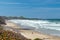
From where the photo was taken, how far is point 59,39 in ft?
84.2

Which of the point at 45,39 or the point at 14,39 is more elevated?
the point at 45,39

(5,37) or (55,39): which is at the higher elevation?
(55,39)

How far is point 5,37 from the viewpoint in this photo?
40.5 feet

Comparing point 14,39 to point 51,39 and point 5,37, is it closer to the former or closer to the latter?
point 5,37

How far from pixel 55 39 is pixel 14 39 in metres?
14.0

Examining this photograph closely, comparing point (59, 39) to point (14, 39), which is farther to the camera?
point (59, 39)

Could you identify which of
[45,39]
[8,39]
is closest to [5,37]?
[8,39]

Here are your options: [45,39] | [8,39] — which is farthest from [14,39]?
[45,39]

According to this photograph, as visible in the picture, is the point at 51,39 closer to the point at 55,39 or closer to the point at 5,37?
the point at 55,39

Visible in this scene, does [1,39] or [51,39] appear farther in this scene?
[51,39]

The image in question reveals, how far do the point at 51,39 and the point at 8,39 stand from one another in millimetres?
14209

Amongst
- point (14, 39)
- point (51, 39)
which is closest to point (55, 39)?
point (51, 39)

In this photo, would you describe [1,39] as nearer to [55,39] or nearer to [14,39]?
[14,39]

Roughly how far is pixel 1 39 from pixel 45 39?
14.0 m
